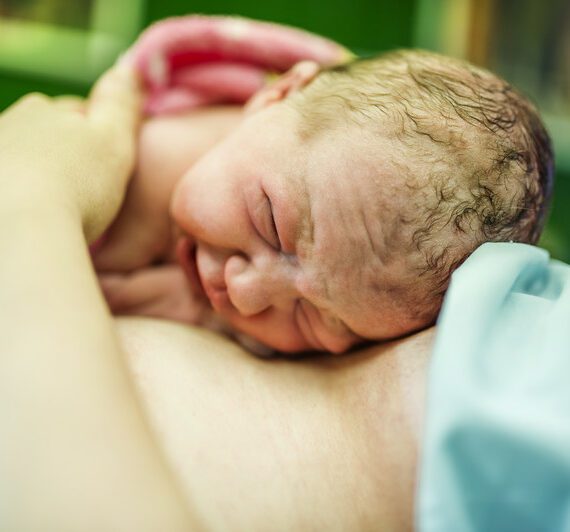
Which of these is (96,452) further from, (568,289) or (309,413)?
(568,289)

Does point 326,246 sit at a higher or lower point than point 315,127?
lower

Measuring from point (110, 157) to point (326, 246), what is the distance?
0.36 metres

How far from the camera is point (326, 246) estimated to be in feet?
2.72

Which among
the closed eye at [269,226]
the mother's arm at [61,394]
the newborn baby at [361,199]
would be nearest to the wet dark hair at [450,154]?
the newborn baby at [361,199]

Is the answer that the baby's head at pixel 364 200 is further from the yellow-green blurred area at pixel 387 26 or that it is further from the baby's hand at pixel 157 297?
the yellow-green blurred area at pixel 387 26

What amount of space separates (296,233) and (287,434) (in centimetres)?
26

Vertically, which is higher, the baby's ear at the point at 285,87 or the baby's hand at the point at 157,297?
the baby's ear at the point at 285,87

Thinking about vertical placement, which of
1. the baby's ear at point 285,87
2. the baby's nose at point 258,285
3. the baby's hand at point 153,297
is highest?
the baby's ear at point 285,87

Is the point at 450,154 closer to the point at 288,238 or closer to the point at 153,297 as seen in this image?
the point at 288,238

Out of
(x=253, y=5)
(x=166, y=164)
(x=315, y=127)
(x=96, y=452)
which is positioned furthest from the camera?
(x=253, y=5)

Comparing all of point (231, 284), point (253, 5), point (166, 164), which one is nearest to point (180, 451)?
point (231, 284)

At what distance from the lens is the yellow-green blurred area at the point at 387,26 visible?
9.32ft

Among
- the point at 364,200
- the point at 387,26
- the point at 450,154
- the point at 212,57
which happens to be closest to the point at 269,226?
the point at 364,200

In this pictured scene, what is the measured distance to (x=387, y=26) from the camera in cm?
298
